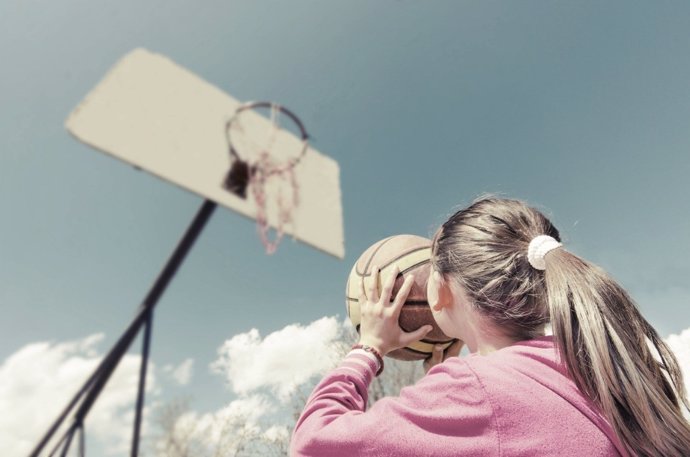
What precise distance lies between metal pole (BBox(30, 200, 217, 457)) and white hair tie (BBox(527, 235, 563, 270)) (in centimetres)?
112

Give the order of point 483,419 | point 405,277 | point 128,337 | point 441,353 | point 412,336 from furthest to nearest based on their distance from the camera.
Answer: point 441,353
point 405,277
point 412,336
point 128,337
point 483,419

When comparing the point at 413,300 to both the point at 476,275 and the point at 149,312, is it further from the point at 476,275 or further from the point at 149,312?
the point at 149,312

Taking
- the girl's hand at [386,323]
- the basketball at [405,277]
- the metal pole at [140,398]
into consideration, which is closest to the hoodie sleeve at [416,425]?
the girl's hand at [386,323]

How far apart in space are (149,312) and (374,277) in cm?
111

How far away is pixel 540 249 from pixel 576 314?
0.25 metres

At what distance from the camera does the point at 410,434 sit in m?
1.16

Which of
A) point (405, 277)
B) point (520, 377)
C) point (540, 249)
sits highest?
point (540, 249)

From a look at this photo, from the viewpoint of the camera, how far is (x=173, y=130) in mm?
1826

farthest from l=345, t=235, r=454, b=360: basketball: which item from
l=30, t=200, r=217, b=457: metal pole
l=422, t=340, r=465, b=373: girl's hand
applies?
l=30, t=200, r=217, b=457: metal pole

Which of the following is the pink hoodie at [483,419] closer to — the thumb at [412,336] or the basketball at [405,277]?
the thumb at [412,336]

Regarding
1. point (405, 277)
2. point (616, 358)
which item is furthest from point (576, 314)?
point (405, 277)

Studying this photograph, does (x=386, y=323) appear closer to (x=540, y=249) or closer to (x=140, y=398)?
(x=540, y=249)

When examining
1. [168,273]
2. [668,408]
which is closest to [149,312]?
[168,273]

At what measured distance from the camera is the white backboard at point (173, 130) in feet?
5.20
